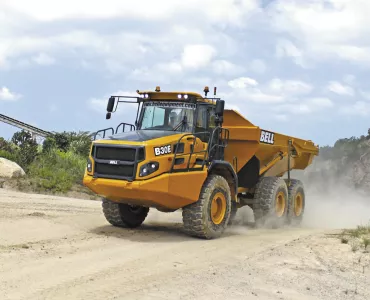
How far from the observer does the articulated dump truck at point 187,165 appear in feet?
31.1

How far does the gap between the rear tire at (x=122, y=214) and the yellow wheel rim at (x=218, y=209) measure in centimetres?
184

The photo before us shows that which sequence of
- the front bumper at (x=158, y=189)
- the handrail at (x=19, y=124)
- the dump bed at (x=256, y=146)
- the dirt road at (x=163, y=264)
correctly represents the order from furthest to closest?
1. the handrail at (x=19, y=124)
2. the dump bed at (x=256, y=146)
3. the front bumper at (x=158, y=189)
4. the dirt road at (x=163, y=264)

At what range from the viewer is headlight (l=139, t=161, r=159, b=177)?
9.34m

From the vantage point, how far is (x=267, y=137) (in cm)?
1273

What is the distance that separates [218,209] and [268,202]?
233 centimetres

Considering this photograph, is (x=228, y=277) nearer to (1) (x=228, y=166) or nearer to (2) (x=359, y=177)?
(1) (x=228, y=166)

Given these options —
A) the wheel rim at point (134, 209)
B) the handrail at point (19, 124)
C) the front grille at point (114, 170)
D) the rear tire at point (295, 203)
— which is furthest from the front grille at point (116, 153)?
the handrail at point (19, 124)

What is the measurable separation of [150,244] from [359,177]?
18653 mm

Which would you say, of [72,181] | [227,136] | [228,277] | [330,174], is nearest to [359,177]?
[330,174]

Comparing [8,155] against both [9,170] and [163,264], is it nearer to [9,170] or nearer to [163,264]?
[9,170]

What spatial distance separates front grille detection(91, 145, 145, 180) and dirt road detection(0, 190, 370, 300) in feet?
3.85

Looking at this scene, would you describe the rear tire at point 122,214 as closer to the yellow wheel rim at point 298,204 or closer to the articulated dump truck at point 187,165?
the articulated dump truck at point 187,165

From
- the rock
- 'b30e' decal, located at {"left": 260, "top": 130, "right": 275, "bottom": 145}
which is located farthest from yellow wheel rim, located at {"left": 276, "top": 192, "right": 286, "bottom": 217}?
the rock

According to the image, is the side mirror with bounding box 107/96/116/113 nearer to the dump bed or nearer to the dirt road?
the dirt road
